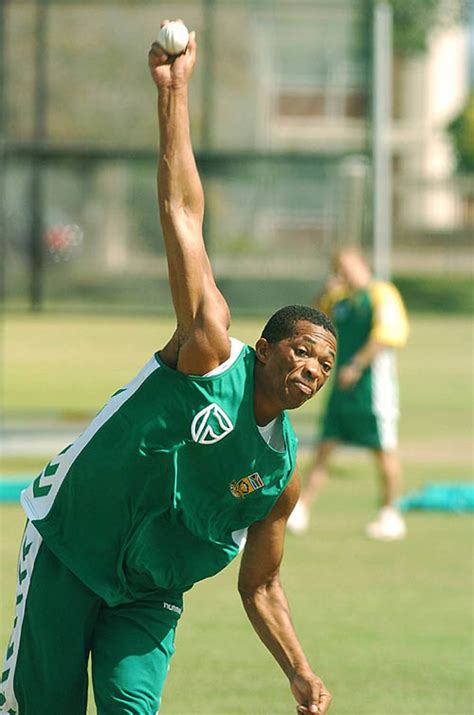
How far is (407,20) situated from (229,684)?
22.7 meters

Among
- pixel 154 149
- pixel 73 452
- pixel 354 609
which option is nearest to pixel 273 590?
pixel 73 452

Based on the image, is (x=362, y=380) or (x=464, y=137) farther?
(x=464, y=137)

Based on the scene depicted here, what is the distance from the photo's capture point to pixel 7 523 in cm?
1267

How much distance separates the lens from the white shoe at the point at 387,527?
40.0ft

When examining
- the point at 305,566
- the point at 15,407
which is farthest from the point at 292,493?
the point at 15,407

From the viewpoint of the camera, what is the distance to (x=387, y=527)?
480 inches

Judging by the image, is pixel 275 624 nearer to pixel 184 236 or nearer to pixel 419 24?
pixel 184 236

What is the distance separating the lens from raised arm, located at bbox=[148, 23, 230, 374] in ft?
16.3

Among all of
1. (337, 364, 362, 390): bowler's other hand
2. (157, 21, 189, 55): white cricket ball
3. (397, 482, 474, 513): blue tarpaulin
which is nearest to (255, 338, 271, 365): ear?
(157, 21, 189, 55): white cricket ball

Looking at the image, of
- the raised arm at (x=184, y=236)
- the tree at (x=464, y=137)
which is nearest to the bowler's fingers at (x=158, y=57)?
the raised arm at (x=184, y=236)

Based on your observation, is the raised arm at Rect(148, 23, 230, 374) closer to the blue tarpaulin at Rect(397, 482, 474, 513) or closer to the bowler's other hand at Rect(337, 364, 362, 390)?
the bowler's other hand at Rect(337, 364, 362, 390)

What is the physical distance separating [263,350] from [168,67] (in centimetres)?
94

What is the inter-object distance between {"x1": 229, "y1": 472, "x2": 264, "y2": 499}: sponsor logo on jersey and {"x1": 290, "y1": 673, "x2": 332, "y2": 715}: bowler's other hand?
674 mm

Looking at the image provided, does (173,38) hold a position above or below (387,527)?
above
